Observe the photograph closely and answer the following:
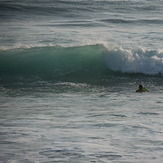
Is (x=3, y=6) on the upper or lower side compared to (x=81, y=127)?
upper

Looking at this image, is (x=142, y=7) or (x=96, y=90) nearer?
(x=96, y=90)

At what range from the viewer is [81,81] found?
20594 mm

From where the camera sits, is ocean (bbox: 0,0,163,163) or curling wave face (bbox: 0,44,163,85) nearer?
ocean (bbox: 0,0,163,163)

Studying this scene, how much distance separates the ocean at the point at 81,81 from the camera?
1134cm

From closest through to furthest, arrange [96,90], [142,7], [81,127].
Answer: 1. [81,127]
2. [96,90]
3. [142,7]

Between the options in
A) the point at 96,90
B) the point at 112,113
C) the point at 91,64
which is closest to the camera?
the point at 112,113

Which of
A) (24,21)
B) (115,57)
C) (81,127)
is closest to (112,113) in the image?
(81,127)

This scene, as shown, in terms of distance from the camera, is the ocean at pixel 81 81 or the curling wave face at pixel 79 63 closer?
the ocean at pixel 81 81

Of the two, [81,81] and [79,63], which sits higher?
[79,63]

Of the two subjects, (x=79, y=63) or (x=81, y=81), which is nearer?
(x=81, y=81)

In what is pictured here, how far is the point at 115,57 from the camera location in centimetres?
2325

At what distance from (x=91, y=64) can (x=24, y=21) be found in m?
10.1

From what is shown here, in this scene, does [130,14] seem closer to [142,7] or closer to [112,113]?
[142,7]

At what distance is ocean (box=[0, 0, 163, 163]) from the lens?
11.3 m
